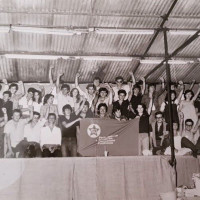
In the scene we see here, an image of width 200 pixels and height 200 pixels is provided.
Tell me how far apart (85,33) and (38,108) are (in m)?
2.90

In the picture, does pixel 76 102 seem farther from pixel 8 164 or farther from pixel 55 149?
pixel 8 164

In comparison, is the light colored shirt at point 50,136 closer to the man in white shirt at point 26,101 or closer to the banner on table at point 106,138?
the banner on table at point 106,138

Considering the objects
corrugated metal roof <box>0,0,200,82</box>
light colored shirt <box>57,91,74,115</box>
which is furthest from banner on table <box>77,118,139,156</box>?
corrugated metal roof <box>0,0,200,82</box>

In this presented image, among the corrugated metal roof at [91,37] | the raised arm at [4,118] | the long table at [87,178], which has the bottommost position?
the long table at [87,178]

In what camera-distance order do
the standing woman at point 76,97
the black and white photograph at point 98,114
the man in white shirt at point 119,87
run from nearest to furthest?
the black and white photograph at point 98,114 → the standing woman at point 76,97 → the man in white shirt at point 119,87

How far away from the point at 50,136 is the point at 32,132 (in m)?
0.67

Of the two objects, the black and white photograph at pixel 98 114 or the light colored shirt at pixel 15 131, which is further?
the light colored shirt at pixel 15 131

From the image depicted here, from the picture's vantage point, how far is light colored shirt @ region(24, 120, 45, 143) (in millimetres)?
9452

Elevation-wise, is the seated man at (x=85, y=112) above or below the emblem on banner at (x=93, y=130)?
above

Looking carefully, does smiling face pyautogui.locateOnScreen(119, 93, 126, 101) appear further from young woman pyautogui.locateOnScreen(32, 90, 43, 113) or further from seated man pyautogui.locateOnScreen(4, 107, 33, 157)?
seated man pyautogui.locateOnScreen(4, 107, 33, 157)

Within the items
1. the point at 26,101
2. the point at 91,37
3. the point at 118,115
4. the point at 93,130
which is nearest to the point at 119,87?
the point at 118,115

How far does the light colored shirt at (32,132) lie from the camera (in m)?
9.45

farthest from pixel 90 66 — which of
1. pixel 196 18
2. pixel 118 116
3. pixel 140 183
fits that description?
pixel 140 183

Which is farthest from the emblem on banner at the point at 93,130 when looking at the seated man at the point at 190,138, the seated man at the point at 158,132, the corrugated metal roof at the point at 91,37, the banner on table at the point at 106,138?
the corrugated metal roof at the point at 91,37
